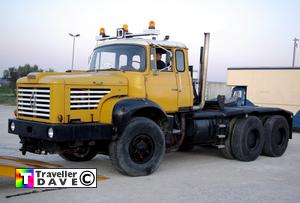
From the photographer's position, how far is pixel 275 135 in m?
11.4

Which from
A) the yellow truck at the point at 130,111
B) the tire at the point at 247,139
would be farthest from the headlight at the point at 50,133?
the tire at the point at 247,139

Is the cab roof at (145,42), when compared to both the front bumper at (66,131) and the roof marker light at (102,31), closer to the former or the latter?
the roof marker light at (102,31)

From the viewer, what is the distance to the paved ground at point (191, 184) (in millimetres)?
6562

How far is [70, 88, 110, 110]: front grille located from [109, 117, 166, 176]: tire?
0.73m

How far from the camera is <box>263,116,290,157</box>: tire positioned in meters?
11.2

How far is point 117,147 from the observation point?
25.4 ft

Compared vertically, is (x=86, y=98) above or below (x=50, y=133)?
above

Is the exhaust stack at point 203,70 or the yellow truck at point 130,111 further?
the exhaust stack at point 203,70

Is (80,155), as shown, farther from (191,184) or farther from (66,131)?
(191,184)

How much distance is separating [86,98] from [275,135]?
5.95 meters

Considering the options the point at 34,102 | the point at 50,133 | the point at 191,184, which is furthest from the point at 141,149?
the point at 34,102

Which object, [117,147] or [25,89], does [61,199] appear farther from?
[25,89]

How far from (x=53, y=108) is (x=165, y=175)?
2.54 meters

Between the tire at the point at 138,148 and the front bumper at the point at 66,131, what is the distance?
304 millimetres
